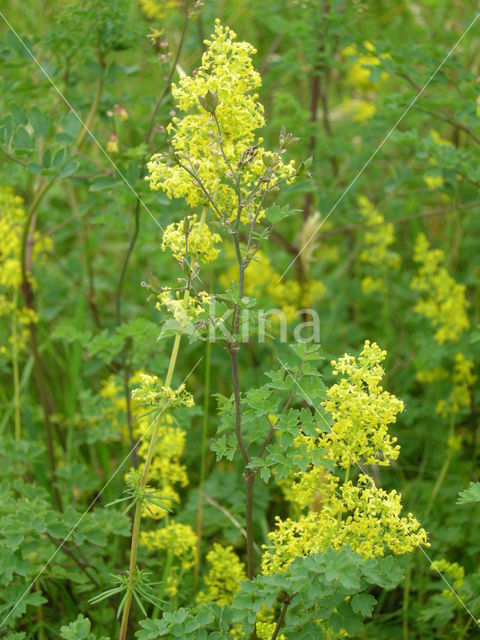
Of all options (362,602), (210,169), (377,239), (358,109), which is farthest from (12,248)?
(358,109)

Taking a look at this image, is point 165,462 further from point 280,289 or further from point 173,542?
point 280,289

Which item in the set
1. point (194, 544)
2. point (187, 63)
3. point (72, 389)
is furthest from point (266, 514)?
point (187, 63)

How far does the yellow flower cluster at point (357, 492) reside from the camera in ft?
5.75

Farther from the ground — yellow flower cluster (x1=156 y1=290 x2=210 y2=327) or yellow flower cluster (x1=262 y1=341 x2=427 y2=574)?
yellow flower cluster (x1=156 y1=290 x2=210 y2=327)

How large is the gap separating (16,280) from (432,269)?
1910 millimetres

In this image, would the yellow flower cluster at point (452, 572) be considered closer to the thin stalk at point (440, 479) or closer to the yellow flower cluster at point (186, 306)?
the thin stalk at point (440, 479)

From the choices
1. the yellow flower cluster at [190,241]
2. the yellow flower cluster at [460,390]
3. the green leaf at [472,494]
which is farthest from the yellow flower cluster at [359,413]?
the yellow flower cluster at [460,390]

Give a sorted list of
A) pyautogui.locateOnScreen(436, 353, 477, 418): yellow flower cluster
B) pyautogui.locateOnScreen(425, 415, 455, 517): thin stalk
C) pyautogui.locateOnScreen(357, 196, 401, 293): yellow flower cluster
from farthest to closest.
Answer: pyautogui.locateOnScreen(357, 196, 401, 293): yellow flower cluster
pyautogui.locateOnScreen(436, 353, 477, 418): yellow flower cluster
pyautogui.locateOnScreen(425, 415, 455, 517): thin stalk

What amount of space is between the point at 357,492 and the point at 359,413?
0.68 ft

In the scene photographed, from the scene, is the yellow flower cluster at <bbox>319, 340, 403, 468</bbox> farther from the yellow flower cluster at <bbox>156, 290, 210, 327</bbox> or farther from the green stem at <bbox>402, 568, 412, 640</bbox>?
the green stem at <bbox>402, 568, 412, 640</bbox>

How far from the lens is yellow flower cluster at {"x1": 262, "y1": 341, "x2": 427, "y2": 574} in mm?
1752

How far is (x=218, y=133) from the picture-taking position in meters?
1.79

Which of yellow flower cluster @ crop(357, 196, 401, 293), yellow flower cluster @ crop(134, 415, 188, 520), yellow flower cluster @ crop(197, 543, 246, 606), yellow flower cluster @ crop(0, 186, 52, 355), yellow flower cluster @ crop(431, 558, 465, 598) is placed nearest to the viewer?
yellow flower cluster @ crop(431, 558, 465, 598)

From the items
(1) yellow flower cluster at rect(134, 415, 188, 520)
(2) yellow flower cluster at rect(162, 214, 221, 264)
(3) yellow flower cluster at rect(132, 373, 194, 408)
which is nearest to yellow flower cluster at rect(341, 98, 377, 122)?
(1) yellow flower cluster at rect(134, 415, 188, 520)
